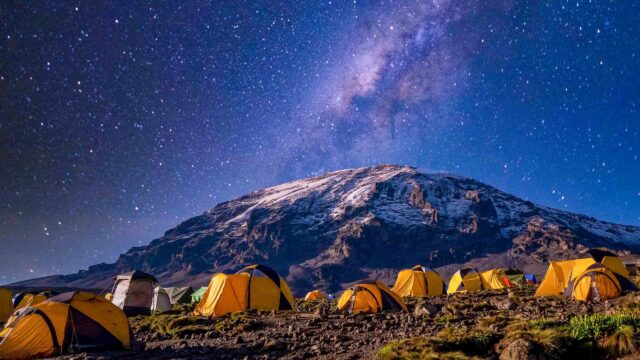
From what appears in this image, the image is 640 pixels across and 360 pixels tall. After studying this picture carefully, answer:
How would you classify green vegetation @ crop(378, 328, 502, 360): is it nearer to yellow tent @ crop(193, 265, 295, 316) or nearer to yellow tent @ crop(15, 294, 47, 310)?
yellow tent @ crop(193, 265, 295, 316)

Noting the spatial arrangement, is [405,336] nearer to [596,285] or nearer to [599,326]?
[599,326]

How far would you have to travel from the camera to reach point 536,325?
973 centimetres

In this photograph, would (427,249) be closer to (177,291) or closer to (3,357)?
(177,291)

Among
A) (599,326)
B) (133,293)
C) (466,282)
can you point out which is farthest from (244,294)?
(466,282)

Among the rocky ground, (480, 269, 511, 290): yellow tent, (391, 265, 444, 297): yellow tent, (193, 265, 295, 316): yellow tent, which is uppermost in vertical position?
(193, 265, 295, 316): yellow tent

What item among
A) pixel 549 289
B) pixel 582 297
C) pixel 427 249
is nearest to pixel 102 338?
pixel 582 297

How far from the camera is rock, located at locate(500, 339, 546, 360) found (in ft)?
25.5

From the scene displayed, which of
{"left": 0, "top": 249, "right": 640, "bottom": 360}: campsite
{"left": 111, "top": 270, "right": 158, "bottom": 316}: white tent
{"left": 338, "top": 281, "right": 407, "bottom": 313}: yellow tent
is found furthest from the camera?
{"left": 111, "top": 270, "right": 158, "bottom": 316}: white tent

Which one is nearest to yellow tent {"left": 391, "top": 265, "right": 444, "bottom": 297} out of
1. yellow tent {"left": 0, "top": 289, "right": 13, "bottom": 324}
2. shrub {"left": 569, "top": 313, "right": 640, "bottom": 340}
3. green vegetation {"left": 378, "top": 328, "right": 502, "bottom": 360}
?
shrub {"left": 569, "top": 313, "right": 640, "bottom": 340}

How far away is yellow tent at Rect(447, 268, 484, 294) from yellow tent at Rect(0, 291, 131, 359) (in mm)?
36341

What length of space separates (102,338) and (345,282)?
6229 inches

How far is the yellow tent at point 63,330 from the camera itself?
1131 cm

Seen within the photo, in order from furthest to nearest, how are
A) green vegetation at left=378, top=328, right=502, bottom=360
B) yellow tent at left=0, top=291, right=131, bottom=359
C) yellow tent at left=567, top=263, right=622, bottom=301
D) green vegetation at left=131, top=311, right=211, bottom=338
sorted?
1. yellow tent at left=567, top=263, right=622, bottom=301
2. green vegetation at left=131, top=311, right=211, bottom=338
3. yellow tent at left=0, top=291, right=131, bottom=359
4. green vegetation at left=378, top=328, right=502, bottom=360

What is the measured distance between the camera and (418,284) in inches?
1384
